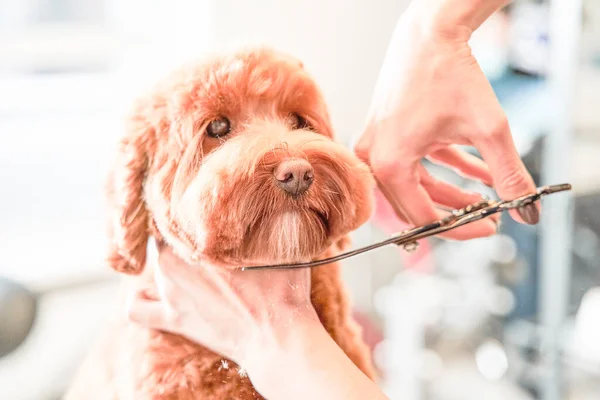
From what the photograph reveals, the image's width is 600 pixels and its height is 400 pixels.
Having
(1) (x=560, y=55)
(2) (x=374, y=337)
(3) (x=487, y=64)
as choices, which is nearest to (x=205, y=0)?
(3) (x=487, y=64)

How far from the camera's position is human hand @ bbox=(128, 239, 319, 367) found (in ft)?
2.05

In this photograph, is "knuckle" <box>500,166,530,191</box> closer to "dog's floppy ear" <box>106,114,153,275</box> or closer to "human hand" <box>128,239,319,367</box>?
"human hand" <box>128,239,319,367</box>

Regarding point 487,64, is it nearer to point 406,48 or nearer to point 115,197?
point 406,48

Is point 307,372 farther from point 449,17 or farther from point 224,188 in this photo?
point 449,17

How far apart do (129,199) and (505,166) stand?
1.33 feet

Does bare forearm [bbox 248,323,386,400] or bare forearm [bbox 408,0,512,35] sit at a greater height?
bare forearm [bbox 408,0,512,35]

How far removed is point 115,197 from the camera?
2.08 feet

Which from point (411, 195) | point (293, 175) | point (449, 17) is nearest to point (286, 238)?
point (293, 175)

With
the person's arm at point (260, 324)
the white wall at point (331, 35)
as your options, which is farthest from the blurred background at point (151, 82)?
the person's arm at point (260, 324)

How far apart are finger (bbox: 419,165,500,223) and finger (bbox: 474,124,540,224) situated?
0.04 m

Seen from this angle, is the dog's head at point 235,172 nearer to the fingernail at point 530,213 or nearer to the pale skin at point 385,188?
the pale skin at point 385,188

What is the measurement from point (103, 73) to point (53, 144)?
12cm

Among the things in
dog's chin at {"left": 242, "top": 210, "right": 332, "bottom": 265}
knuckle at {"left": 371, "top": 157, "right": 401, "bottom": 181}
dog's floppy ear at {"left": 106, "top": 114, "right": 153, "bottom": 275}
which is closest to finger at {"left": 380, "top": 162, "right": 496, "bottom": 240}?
knuckle at {"left": 371, "top": 157, "right": 401, "bottom": 181}

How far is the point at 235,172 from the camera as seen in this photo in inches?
22.0
